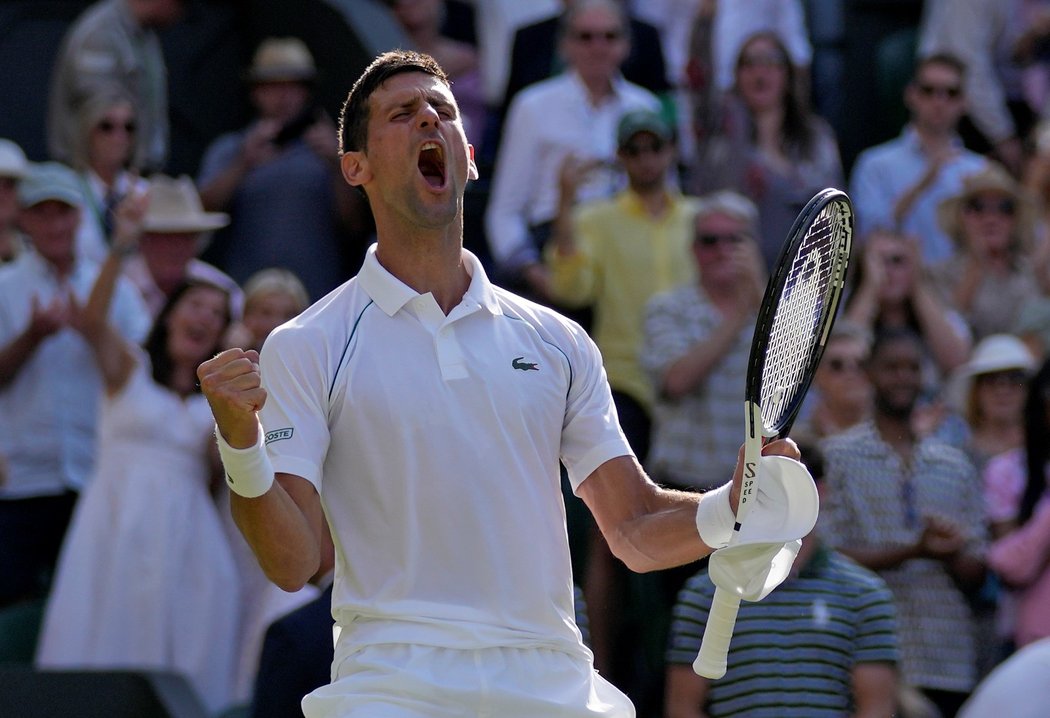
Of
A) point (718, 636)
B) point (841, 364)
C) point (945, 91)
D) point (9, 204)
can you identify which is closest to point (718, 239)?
point (841, 364)

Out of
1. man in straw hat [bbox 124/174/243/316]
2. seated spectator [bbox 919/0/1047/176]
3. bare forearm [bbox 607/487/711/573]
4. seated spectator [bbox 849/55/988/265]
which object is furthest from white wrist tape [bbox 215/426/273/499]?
seated spectator [bbox 919/0/1047/176]

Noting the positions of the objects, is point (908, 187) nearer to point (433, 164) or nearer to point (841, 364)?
point (841, 364)

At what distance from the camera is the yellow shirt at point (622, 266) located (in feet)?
27.1

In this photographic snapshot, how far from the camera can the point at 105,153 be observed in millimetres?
9070

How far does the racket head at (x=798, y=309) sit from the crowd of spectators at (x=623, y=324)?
6.39 ft

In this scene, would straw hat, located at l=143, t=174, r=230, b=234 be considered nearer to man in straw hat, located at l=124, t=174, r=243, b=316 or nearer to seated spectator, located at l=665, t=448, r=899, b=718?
man in straw hat, located at l=124, t=174, r=243, b=316

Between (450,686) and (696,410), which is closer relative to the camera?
(450,686)

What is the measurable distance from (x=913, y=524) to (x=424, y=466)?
3.62 meters

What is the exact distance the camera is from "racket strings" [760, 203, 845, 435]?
395 cm

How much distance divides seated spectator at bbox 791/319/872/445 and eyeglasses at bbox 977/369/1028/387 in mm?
622

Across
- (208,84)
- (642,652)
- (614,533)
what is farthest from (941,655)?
(208,84)

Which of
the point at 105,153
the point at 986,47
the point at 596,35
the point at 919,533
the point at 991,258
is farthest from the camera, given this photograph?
the point at 986,47

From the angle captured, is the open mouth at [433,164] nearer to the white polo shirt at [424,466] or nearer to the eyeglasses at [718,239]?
the white polo shirt at [424,466]

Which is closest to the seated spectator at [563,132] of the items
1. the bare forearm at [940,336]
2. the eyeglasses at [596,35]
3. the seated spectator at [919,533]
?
the eyeglasses at [596,35]
